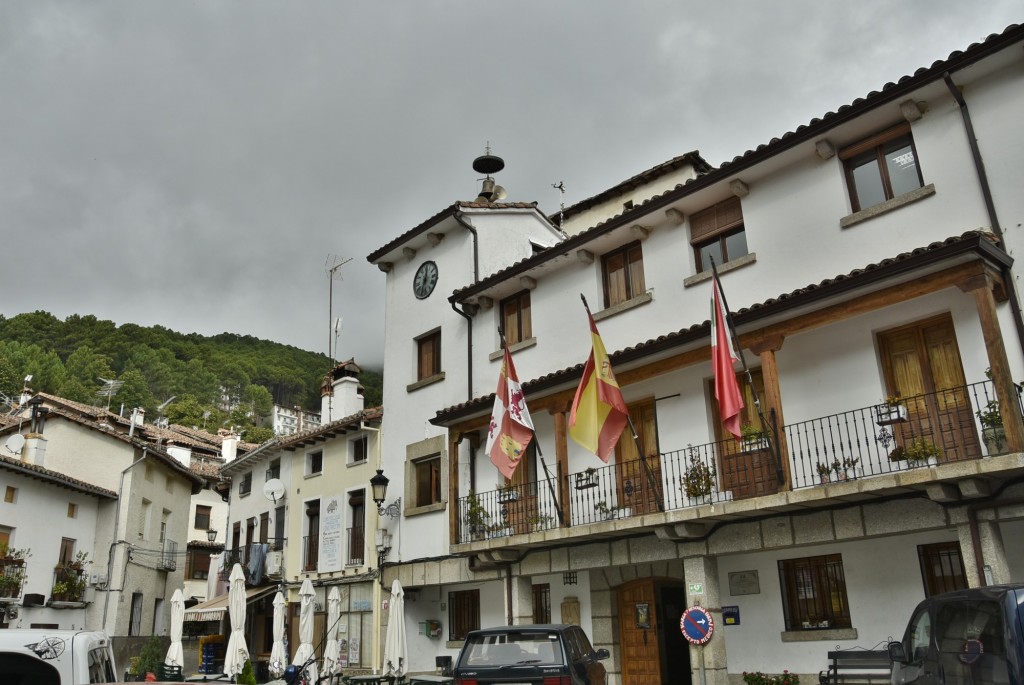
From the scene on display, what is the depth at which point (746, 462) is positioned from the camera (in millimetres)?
13836

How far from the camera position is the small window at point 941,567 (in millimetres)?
12344

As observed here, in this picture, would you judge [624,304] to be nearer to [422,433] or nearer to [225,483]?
[422,433]

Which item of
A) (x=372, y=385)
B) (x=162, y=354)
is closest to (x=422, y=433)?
(x=372, y=385)

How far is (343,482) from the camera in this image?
23844mm

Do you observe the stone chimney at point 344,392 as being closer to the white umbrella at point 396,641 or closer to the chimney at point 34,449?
the chimney at point 34,449

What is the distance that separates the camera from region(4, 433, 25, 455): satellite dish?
2756cm

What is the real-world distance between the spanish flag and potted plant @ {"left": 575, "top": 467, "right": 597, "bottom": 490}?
1320 mm

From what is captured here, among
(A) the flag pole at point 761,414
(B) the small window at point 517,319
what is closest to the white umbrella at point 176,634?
(B) the small window at point 517,319

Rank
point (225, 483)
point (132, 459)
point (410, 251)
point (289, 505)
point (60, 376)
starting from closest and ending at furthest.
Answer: point (410, 251)
point (289, 505)
point (132, 459)
point (225, 483)
point (60, 376)

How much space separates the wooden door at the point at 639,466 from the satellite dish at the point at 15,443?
21341 mm

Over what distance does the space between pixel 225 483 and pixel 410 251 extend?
16908 millimetres

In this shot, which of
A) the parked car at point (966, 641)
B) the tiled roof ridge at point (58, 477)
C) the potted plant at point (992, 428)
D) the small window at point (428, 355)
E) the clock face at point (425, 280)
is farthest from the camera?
the tiled roof ridge at point (58, 477)

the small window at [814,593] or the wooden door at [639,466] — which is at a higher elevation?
the wooden door at [639,466]

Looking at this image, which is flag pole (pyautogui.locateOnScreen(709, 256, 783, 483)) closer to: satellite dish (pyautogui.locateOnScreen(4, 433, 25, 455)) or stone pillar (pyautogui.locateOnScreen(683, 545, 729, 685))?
stone pillar (pyautogui.locateOnScreen(683, 545, 729, 685))
